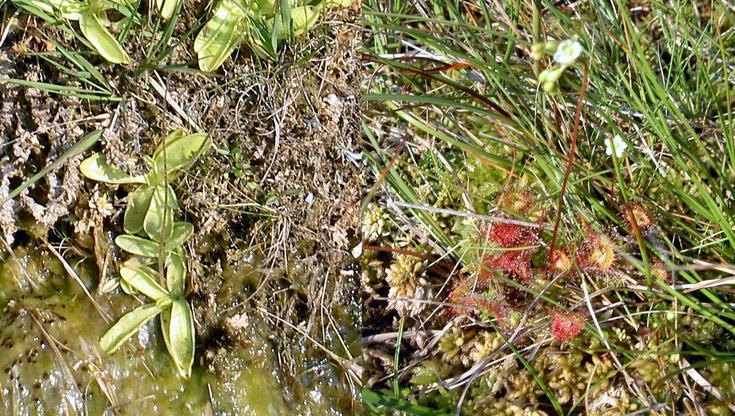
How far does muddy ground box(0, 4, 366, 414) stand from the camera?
6.02ft

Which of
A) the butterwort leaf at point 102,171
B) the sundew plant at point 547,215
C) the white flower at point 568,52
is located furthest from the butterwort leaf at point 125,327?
the white flower at point 568,52

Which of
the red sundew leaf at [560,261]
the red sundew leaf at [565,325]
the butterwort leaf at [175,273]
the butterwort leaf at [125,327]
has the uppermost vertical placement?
the butterwort leaf at [175,273]

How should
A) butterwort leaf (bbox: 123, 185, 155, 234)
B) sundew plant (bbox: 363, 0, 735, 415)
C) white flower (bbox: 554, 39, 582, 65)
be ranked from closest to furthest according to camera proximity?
white flower (bbox: 554, 39, 582, 65) < sundew plant (bbox: 363, 0, 735, 415) < butterwort leaf (bbox: 123, 185, 155, 234)

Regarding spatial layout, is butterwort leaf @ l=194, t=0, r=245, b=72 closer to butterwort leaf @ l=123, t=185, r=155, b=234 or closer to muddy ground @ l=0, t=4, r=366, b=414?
muddy ground @ l=0, t=4, r=366, b=414

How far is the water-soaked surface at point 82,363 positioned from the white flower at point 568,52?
3.88ft

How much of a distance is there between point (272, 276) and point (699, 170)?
1.16m

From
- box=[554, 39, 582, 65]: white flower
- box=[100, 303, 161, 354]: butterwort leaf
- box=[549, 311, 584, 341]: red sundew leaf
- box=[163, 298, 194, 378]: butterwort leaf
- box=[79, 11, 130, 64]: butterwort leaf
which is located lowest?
box=[549, 311, 584, 341]: red sundew leaf

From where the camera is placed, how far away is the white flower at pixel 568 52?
4.01 ft

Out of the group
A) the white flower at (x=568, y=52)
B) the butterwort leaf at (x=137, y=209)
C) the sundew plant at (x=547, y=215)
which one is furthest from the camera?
the butterwort leaf at (x=137, y=209)

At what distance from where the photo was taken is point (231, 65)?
1946mm

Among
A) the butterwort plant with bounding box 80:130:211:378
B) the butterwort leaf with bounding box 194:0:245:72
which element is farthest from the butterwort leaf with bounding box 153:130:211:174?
the butterwort leaf with bounding box 194:0:245:72

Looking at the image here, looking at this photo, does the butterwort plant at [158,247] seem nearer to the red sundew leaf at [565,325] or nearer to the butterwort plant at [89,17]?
the butterwort plant at [89,17]

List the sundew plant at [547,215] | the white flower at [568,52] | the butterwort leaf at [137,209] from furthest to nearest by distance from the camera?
the butterwort leaf at [137,209]
the sundew plant at [547,215]
the white flower at [568,52]

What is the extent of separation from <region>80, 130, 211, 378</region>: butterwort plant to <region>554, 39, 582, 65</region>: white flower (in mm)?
994
